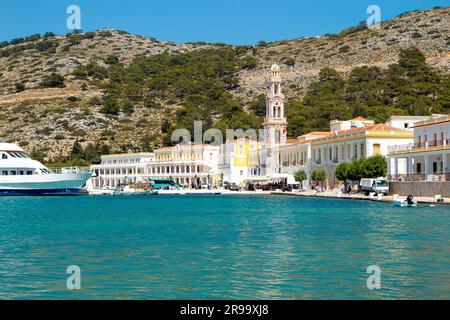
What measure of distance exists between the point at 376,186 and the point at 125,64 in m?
135

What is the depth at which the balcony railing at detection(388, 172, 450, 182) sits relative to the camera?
50.7m

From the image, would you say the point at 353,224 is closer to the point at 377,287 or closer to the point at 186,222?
the point at 186,222

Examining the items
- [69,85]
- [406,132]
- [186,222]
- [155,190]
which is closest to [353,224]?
[186,222]

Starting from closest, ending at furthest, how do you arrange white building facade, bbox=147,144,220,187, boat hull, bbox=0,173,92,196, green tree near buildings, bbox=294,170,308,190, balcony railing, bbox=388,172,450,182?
1. balcony railing, bbox=388,172,450,182
2. boat hull, bbox=0,173,92,196
3. green tree near buildings, bbox=294,170,308,190
4. white building facade, bbox=147,144,220,187

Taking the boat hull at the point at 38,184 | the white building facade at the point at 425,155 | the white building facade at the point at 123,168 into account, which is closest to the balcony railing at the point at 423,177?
the white building facade at the point at 425,155

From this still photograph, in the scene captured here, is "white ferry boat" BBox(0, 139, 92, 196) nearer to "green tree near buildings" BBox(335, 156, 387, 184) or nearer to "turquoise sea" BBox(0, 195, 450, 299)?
"green tree near buildings" BBox(335, 156, 387, 184)

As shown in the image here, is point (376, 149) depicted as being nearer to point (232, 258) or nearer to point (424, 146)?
point (424, 146)

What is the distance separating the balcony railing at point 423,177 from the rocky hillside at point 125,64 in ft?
240

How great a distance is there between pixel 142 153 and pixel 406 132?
58454 millimetres

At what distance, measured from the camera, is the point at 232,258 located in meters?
22.6

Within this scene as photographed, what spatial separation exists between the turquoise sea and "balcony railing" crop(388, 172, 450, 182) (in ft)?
42.9

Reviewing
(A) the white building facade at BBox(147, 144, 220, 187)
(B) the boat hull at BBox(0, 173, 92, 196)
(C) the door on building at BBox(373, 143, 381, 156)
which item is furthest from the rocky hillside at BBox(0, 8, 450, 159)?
(C) the door on building at BBox(373, 143, 381, 156)

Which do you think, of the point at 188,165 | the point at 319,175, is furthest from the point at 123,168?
the point at 319,175

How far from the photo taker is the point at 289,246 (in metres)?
25.6
